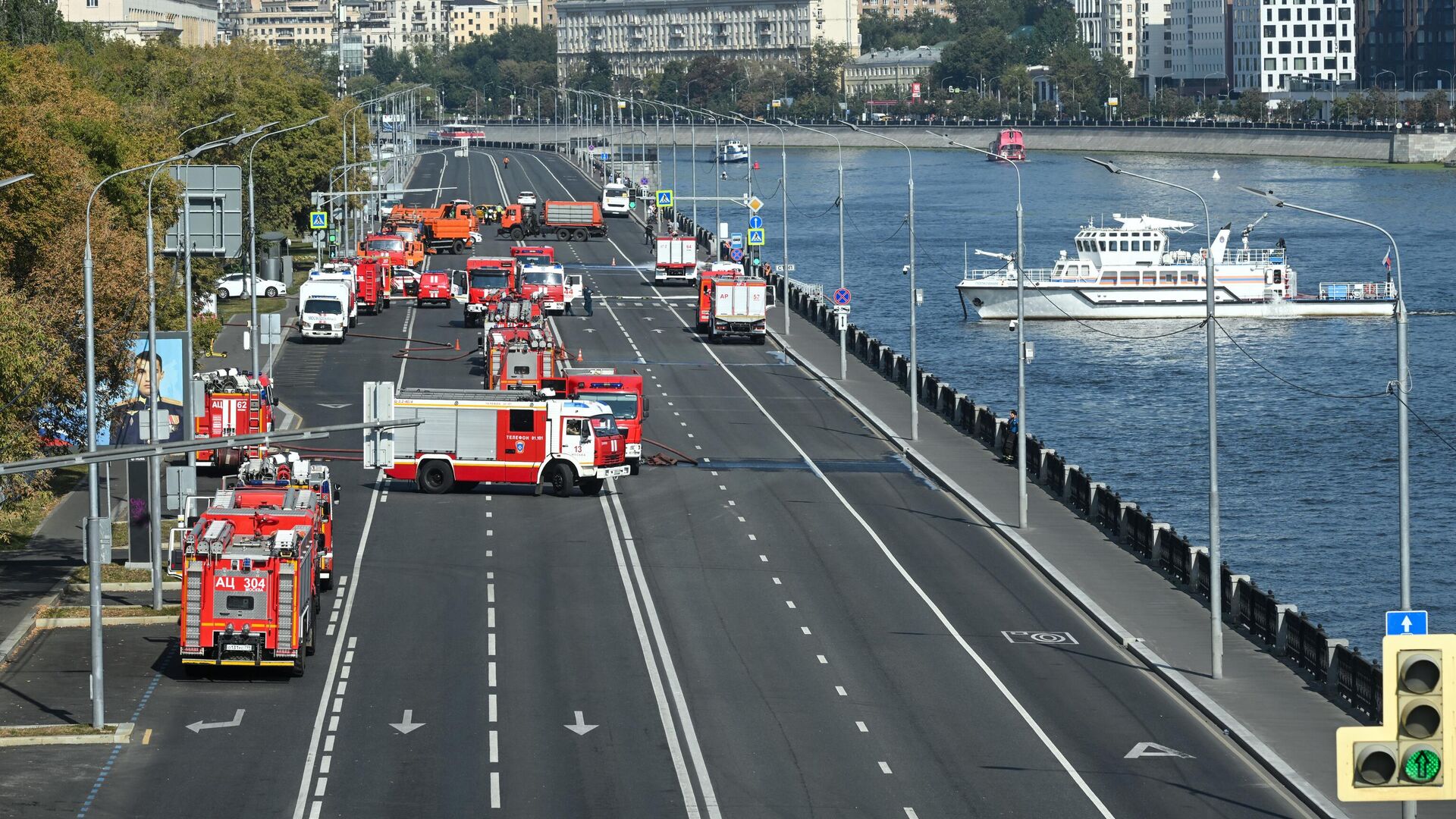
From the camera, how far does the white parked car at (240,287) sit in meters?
101

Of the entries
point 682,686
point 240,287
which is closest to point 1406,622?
point 682,686

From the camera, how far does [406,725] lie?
34.2m

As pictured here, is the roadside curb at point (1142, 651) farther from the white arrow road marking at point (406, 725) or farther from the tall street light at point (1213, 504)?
the white arrow road marking at point (406, 725)

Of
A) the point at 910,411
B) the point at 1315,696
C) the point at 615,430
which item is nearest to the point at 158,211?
the point at 615,430

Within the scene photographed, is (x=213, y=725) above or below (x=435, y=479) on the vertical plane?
below

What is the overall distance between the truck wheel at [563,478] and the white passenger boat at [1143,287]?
221ft

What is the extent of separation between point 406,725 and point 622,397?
2726 centimetres

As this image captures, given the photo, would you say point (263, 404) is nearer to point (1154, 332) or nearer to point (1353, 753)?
point (1353, 753)

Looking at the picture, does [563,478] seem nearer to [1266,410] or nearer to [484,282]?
[484,282]

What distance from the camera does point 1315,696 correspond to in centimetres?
3606

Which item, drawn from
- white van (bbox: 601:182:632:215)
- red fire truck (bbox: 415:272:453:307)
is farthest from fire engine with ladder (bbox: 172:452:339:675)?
white van (bbox: 601:182:632:215)

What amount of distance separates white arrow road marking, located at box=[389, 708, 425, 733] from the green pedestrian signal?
2234 centimetres

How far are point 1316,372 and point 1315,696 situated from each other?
227 ft

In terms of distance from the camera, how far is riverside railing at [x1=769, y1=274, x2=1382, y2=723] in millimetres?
35531
